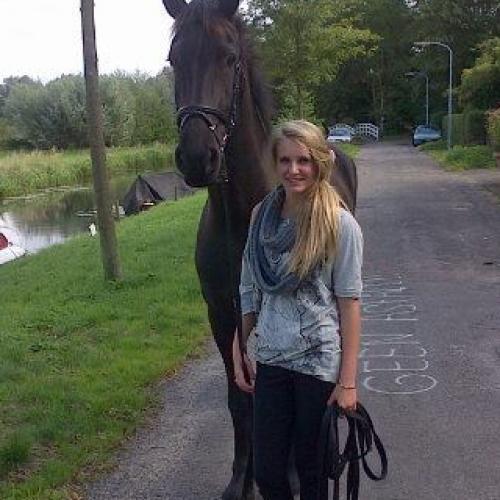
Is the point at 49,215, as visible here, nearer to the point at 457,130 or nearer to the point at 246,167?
the point at 457,130

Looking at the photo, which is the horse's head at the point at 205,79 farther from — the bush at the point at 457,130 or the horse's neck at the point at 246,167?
the bush at the point at 457,130

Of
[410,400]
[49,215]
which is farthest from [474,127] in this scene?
[410,400]

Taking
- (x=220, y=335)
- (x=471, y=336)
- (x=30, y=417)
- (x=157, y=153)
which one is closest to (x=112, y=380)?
(x=30, y=417)

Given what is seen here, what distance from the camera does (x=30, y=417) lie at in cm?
550

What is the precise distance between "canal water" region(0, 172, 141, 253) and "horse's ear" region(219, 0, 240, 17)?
15517mm

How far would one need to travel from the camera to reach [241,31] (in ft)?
12.5

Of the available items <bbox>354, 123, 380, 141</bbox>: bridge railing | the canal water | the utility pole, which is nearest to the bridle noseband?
the utility pole

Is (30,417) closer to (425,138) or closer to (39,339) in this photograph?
(39,339)

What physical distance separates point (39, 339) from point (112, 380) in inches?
71.7

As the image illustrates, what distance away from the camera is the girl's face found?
120 inches

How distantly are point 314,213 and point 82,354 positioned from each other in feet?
15.0

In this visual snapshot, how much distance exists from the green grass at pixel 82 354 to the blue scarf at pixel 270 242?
203 centimetres

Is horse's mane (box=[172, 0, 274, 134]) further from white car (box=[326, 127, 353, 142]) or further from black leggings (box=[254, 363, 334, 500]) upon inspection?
white car (box=[326, 127, 353, 142])

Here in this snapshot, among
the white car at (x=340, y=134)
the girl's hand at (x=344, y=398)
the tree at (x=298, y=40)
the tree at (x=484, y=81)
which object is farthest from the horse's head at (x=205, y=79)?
the white car at (x=340, y=134)
